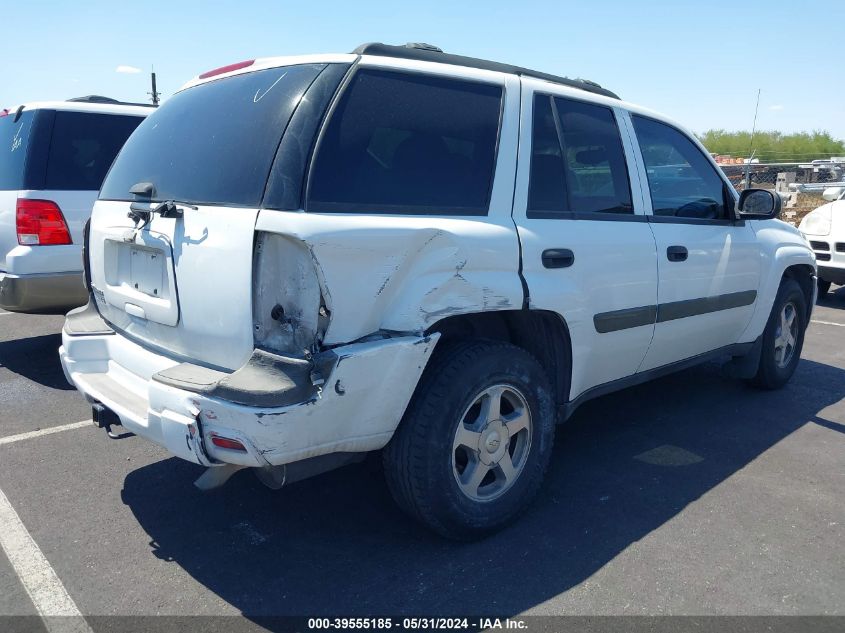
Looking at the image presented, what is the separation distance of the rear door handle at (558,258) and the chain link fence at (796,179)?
36.9ft

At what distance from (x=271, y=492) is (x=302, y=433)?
1.26 meters

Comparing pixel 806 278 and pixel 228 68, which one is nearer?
pixel 228 68

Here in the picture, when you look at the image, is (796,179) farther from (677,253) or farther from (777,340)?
(677,253)

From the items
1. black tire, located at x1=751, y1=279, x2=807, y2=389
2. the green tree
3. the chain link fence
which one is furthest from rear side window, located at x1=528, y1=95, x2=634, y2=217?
the green tree

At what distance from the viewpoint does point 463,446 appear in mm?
2924

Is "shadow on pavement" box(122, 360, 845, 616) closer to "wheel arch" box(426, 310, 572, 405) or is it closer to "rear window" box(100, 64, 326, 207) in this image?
"wheel arch" box(426, 310, 572, 405)

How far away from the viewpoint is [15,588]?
8.75 feet

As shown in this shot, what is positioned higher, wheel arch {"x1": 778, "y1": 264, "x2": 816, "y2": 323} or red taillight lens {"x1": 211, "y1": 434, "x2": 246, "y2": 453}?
wheel arch {"x1": 778, "y1": 264, "x2": 816, "y2": 323}

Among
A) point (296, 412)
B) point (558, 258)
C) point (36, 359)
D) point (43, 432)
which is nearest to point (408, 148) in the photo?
point (558, 258)

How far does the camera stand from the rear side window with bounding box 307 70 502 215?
2514mm

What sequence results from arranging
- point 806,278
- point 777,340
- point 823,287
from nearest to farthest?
point 777,340
point 806,278
point 823,287

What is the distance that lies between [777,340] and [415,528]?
336cm

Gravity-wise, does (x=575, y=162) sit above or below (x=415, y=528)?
above

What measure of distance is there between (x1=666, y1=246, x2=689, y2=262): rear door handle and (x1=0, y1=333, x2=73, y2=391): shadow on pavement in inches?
165
